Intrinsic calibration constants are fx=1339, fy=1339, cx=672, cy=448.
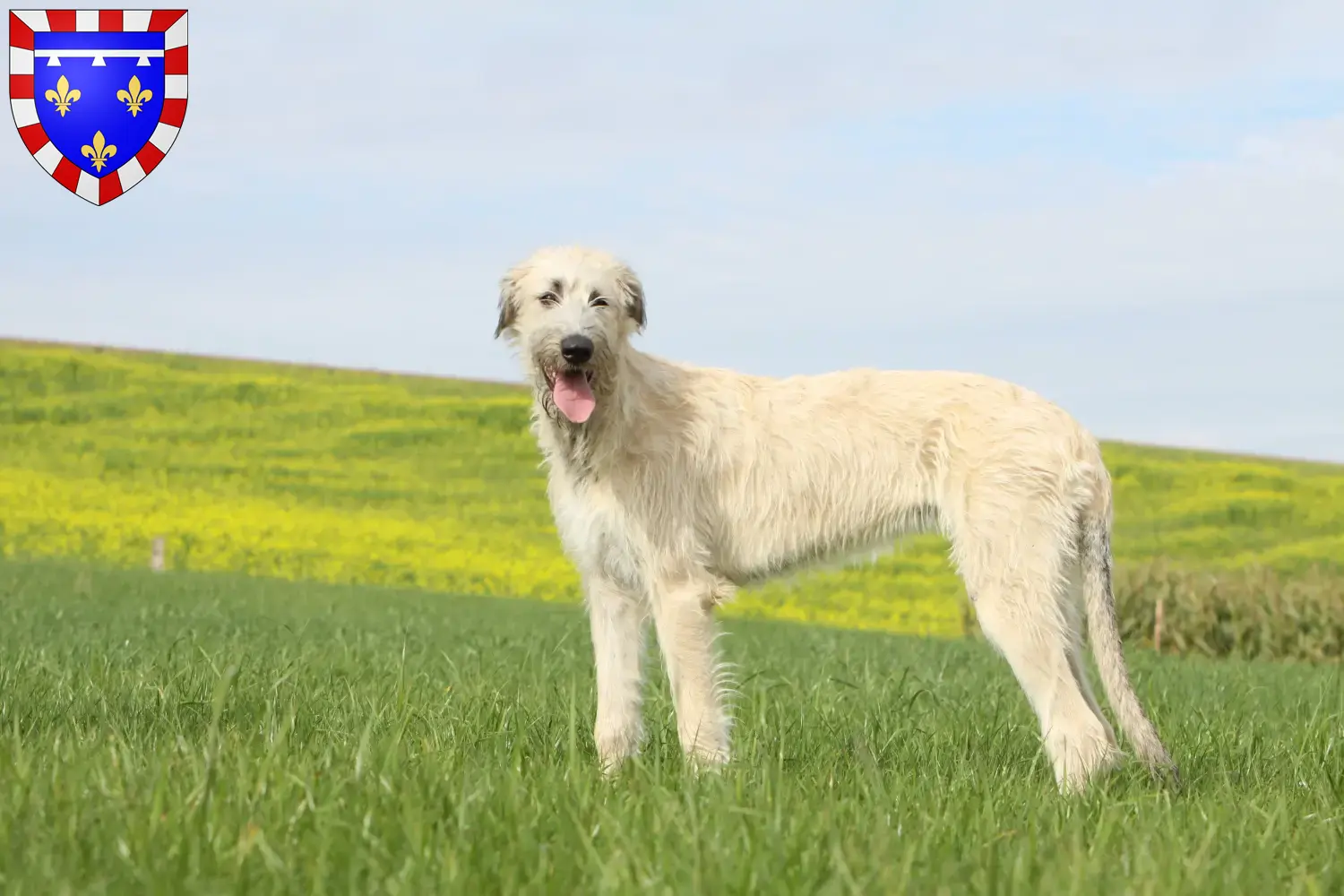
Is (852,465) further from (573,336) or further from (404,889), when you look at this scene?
(404,889)

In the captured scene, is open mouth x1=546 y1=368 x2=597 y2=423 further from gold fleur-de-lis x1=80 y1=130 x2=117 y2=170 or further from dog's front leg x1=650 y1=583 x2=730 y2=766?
gold fleur-de-lis x1=80 y1=130 x2=117 y2=170

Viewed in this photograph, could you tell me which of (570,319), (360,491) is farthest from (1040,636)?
(360,491)

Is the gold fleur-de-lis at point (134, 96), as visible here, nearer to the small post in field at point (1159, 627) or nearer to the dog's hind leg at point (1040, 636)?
the dog's hind leg at point (1040, 636)

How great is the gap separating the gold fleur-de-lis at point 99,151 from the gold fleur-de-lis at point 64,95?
36 cm

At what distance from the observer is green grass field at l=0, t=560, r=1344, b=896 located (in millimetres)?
3270

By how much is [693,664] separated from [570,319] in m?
1.61

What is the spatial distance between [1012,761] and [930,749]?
0.49 metres

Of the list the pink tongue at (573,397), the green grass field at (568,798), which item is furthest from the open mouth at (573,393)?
the green grass field at (568,798)

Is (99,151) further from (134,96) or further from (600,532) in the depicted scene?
(600,532)

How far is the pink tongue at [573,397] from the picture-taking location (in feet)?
19.5

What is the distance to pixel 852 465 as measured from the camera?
629 cm

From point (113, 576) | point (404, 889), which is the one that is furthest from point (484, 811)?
point (113, 576)

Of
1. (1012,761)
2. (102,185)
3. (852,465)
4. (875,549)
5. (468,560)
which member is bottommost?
(468,560)

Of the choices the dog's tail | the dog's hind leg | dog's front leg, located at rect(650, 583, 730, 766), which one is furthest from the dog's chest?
the dog's tail
